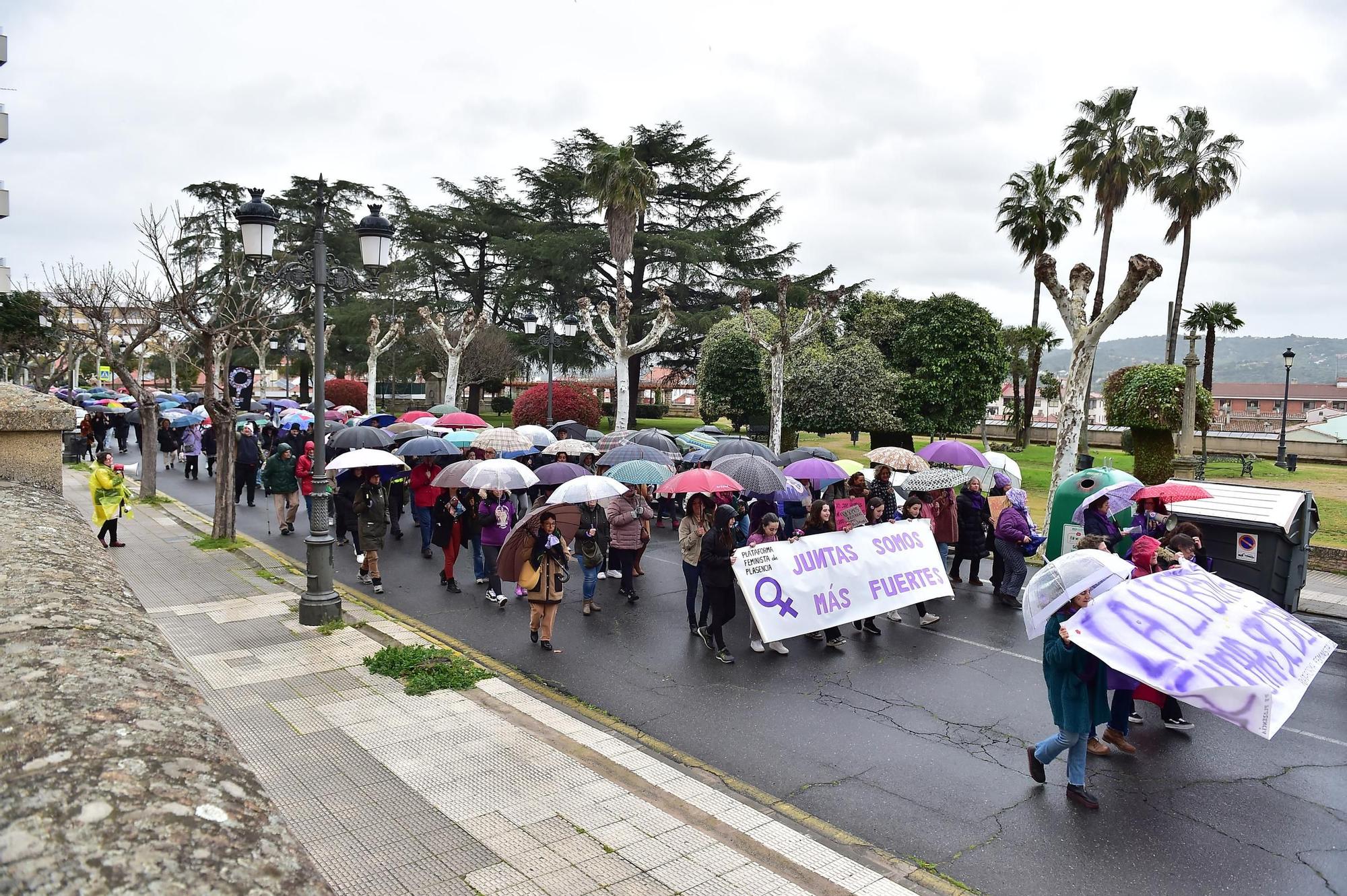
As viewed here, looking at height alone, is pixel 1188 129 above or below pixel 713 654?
above

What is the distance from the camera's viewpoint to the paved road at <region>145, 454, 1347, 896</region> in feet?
19.1

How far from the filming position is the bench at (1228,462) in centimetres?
2562

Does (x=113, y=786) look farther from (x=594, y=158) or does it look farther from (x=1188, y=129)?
(x=1188, y=129)

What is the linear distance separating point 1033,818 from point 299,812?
17.2ft

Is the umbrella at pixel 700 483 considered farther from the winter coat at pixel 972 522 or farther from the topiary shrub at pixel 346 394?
the topiary shrub at pixel 346 394

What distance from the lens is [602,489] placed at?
11.7 meters

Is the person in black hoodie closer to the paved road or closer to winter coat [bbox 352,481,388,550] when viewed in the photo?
the paved road

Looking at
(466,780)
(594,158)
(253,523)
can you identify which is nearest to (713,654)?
(466,780)

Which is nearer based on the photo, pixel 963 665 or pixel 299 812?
pixel 299 812

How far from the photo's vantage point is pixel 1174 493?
11.8m

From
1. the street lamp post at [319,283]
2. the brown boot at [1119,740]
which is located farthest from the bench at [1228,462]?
the street lamp post at [319,283]

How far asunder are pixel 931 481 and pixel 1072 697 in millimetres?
7047

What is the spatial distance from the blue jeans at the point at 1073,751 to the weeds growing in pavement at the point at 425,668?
17.7 ft

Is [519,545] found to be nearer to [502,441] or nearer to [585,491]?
[585,491]
